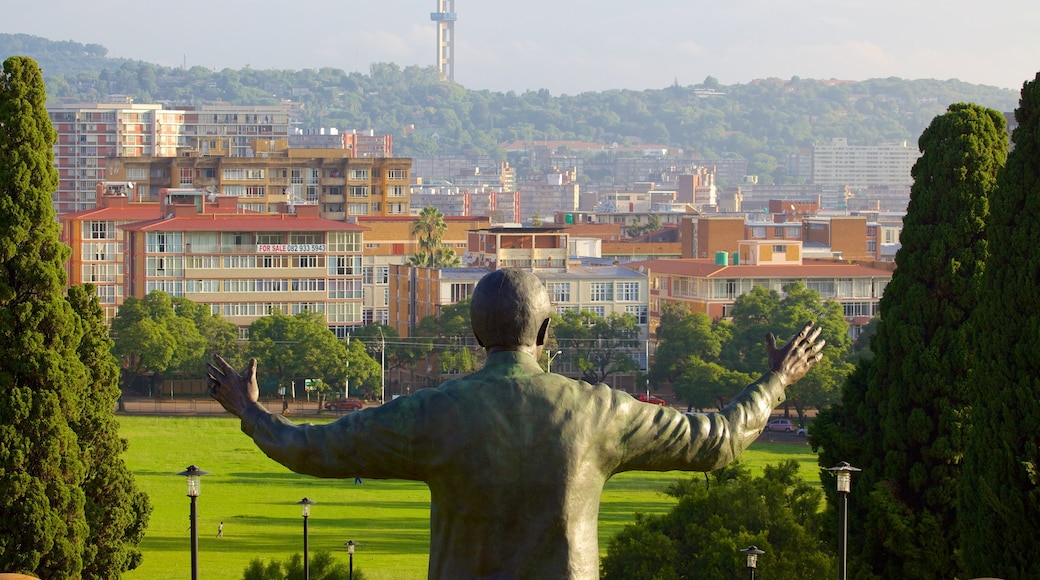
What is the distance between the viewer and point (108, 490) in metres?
25.0

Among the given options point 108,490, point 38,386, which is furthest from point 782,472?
point 38,386

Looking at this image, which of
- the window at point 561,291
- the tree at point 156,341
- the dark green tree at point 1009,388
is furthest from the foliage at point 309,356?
the dark green tree at point 1009,388

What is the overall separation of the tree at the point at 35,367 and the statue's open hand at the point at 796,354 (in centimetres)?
1594

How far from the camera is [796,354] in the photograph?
7141 millimetres

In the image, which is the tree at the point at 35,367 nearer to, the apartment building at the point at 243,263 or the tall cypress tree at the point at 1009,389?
the tall cypress tree at the point at 1009,389

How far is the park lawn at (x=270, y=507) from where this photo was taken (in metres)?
43.3

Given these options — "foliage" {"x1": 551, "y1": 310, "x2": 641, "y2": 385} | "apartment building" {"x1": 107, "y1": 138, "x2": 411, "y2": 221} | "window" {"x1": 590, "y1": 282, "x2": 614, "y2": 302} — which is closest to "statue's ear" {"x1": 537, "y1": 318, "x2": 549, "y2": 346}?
"foliage" {"x1": 551, "y1": 310, "x2": 641, "y2": 385}

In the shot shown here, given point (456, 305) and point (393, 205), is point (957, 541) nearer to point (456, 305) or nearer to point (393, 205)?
point (456, 305)

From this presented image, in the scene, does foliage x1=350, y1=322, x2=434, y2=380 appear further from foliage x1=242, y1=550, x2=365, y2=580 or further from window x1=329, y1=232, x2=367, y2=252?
foliage x1=242, y1=550, x2=365, y2=580

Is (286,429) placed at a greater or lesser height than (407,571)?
greater

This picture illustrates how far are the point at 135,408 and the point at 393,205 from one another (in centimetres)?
5692

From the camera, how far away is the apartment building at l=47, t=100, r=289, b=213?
180250 mm

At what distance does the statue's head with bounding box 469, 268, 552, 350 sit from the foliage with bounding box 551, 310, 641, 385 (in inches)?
3014

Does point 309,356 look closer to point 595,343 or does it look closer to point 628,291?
point 595,343
